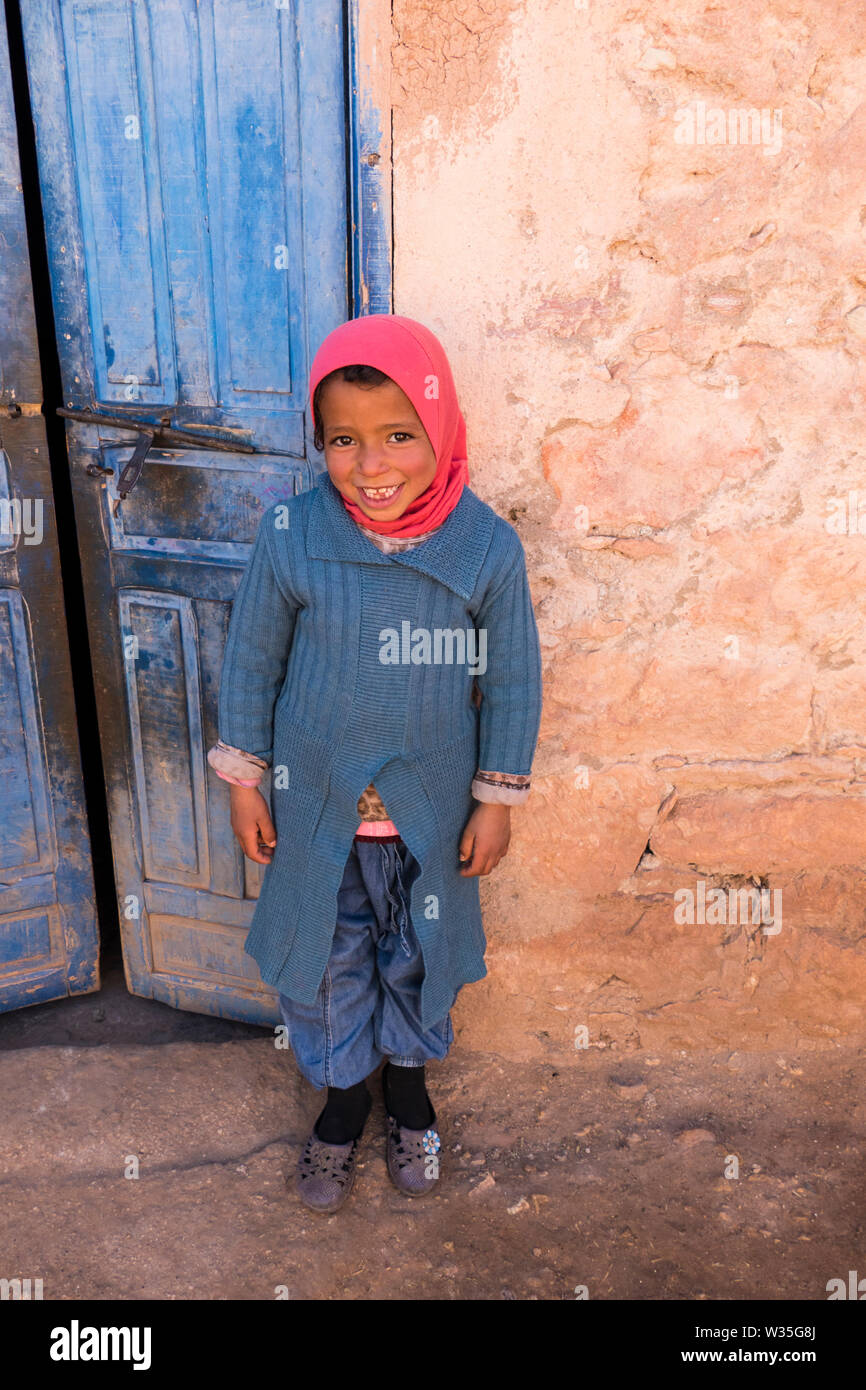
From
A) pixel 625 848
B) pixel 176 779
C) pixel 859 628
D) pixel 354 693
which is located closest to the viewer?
pixel 354 693

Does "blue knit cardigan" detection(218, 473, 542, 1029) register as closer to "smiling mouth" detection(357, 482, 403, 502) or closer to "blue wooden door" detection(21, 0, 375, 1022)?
"smiling mouth" detection(357, 482, 403, 502)

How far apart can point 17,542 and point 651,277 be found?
151cm

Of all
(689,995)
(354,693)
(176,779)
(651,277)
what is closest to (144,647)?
(176,779)

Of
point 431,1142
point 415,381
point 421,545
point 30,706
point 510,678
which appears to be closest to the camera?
point 415,381

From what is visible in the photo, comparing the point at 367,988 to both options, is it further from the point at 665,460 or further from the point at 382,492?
the point at 665,460

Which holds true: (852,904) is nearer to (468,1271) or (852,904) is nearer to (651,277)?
(468,1271)

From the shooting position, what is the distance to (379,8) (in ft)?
5.70

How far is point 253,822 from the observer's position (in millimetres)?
1868

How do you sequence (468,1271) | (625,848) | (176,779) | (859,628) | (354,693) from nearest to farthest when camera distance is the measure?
1. (354,693)
2. (468,1271)
3. (859,628)
4. (625,848)
5. (176,779)

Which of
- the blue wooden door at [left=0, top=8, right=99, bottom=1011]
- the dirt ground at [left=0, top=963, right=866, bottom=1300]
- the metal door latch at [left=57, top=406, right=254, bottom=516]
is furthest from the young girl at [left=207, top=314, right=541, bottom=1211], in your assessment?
the blue wooden door at [left=0, top=8, right=99, bottom=1011]

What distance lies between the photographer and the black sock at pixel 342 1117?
2016 millimetres

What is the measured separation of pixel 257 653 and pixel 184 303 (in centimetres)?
80

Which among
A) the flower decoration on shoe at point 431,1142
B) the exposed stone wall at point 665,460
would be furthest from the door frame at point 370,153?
the flower decoration on shoe at point 431,1142

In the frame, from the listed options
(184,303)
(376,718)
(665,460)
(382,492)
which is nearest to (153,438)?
(184,303)
